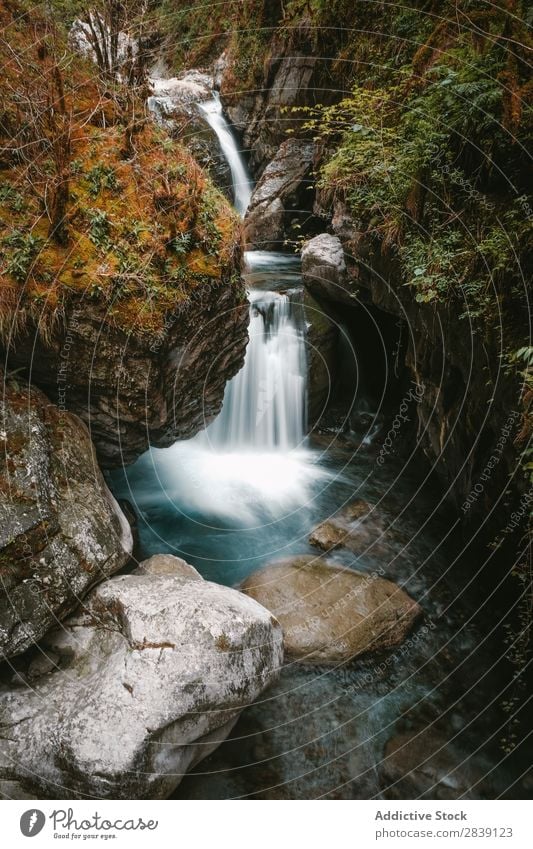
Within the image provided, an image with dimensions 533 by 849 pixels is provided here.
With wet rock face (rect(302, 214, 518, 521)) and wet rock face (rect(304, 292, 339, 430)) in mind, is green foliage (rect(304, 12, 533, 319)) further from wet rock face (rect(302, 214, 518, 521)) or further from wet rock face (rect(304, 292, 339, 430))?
wet rock face (rect(304, 292, 339, 430))

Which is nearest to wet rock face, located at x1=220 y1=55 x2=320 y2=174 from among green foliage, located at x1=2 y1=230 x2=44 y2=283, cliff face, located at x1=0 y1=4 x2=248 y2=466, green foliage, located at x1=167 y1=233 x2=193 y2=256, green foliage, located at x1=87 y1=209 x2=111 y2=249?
cliff face, located at x1=0 y1=4 x2=248 y2=466

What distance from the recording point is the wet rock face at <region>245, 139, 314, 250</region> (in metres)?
12.9

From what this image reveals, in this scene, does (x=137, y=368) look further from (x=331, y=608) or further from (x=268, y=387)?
(x=268, y=387)

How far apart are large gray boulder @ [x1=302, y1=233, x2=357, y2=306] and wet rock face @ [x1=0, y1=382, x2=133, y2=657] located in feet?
22.2

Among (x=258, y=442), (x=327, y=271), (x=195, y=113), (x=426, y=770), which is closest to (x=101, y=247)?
(x=258, y=442)

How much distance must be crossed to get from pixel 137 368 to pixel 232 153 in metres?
13.3

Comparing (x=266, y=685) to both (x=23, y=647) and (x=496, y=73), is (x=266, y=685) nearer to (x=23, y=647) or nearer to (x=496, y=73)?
(x=23, y=647)

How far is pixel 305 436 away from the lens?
995cm

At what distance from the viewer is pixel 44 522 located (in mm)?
4285

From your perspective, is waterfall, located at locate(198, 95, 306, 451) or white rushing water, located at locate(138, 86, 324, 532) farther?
waterfall, located at locate(198, 95, 306, 451)

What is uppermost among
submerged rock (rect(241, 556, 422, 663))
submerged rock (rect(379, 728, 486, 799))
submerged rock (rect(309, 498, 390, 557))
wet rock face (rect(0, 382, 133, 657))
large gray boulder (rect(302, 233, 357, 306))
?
large gray boulder (rect(302, 233, 357, 306))

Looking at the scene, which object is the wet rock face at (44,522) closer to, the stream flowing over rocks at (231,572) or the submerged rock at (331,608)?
the stream flowing over rocks at (231,572)
